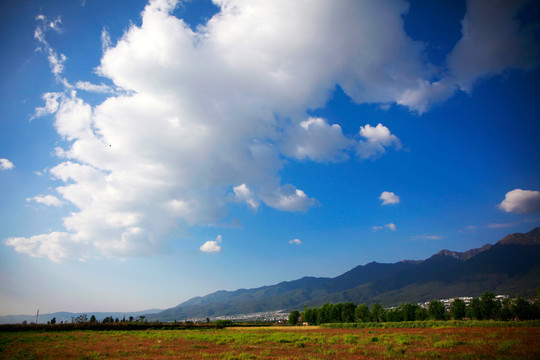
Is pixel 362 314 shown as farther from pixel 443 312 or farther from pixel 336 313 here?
pixel 443 312

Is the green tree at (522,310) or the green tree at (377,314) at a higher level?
the green tree at (522,310)

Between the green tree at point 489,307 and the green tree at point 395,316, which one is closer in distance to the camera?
the green tree at point 489,307

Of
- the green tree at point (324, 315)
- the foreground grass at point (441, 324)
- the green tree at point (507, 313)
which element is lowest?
the green tree at point (324, 315)

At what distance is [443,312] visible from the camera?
11900 cm

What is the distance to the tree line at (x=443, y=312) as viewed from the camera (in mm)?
104688

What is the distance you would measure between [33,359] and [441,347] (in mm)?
42434

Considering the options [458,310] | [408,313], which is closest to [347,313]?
[408,313]

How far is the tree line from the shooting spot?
343 ft

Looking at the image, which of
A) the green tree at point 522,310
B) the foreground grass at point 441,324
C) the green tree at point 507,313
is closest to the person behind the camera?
the foreground grass at point 441,324

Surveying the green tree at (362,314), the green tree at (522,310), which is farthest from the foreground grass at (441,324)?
the green tree at (522,310)

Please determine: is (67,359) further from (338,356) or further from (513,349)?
(513,349)

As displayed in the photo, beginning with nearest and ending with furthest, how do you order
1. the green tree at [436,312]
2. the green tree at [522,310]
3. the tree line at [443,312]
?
the green tree at [522,310]
the tree line at [443,312]
the green tree at [436,312]

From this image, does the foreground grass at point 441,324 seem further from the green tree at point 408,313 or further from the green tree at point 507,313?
the green tree at point 507,313

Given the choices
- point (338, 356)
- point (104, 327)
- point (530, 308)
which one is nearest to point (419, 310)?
point (530, 308)
